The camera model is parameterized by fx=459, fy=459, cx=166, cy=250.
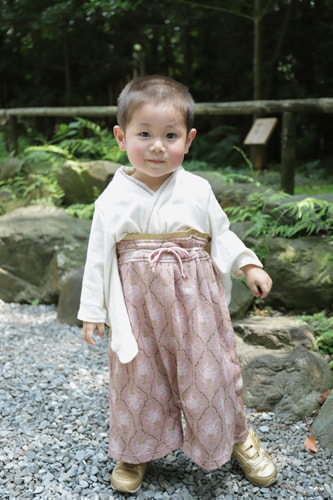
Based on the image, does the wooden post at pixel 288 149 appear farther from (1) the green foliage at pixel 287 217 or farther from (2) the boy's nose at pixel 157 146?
(2) the boy's nose at pixel 157 146

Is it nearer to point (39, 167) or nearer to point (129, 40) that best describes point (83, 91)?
point (129, 40)

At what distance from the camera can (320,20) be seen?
24.6 feet

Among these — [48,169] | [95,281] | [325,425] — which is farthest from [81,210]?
[325,425]

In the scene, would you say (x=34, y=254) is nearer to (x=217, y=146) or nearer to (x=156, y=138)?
(x=156, y=138)

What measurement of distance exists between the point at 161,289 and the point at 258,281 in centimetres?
40

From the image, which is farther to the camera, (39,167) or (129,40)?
(129,40)

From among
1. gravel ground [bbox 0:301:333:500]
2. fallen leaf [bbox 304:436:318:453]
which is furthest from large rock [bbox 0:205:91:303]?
fallen leaf [bbox 304:436:318:453]

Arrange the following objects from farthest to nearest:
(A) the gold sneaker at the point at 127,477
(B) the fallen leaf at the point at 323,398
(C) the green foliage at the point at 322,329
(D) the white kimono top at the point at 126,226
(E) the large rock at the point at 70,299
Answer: (E) the large rock at the point at 70,299 → (C) the green foliage at the point at 322,329 → (B) the fallen leaf at the point at 323,398 → (A) the gold sneaker at the point at 127,477 → (D) the white kimono top at the point at 126,226

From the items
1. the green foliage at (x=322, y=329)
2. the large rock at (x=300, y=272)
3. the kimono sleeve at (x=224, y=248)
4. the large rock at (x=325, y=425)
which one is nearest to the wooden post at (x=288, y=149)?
the large rock at (x=300, y=272)

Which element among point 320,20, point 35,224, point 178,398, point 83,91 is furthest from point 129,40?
point 178,398

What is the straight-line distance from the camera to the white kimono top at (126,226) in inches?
72.1

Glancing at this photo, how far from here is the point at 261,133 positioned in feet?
13.5

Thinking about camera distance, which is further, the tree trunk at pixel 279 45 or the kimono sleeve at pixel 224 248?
the tree trunk at pixel 279 45

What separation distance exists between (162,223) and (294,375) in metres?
1.34
